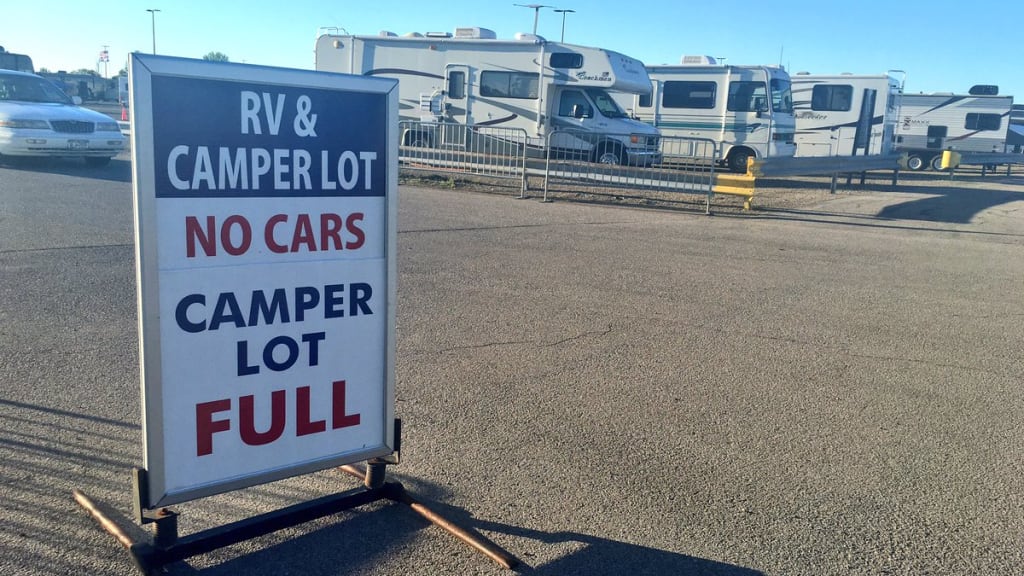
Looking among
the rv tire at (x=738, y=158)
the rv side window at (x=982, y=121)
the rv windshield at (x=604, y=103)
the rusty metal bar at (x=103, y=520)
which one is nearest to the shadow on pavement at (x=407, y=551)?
the rusty metal bar at (x=103, y=520)

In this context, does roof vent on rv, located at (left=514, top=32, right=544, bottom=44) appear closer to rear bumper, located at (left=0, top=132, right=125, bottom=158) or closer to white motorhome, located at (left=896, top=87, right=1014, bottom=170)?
rear bumper, located at (left=0, top=132, right=125, bottom=158)

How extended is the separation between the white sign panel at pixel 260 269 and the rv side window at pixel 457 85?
18.2m

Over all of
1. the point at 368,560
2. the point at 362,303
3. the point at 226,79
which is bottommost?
the point at 368,560

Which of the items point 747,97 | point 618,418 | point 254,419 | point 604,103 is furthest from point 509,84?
point 254,419

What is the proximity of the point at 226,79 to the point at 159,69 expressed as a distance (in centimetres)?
23

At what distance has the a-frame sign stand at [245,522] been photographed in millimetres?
2994

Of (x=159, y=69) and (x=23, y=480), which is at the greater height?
(x=159, y=69)

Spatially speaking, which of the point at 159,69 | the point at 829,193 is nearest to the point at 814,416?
the point at 159,69

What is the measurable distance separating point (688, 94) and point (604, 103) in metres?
4.70

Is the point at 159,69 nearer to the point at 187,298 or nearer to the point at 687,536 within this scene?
the point at 187,298

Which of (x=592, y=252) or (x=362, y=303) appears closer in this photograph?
(x=362, y=303)

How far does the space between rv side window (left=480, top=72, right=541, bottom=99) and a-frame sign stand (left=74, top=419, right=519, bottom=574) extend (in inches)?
695

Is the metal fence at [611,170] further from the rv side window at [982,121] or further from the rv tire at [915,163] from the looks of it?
the rv side window at [982,121]

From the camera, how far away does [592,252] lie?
32.9ft
